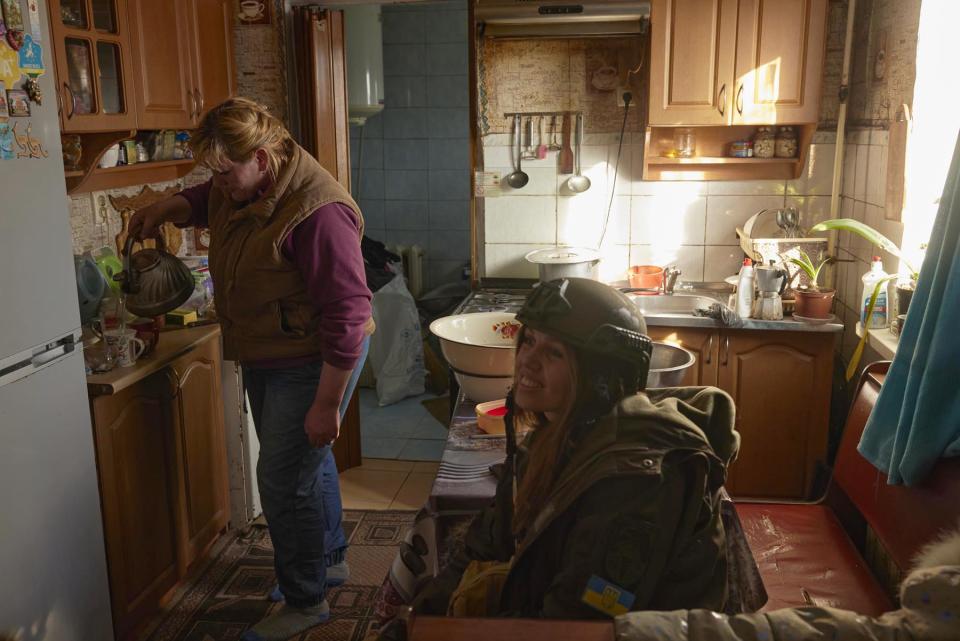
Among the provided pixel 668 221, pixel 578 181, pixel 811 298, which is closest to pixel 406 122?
pixel 578 181

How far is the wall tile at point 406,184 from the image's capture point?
513cm

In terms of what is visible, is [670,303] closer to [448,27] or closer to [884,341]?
[884,341]

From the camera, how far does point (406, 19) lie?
16.2 ft

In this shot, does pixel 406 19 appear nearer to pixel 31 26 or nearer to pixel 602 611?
pixel 31 26

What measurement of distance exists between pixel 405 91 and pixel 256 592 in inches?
128

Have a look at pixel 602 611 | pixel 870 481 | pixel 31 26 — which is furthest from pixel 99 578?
pixel 870 481

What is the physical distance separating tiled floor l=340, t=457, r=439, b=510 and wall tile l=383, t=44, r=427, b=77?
2.41m

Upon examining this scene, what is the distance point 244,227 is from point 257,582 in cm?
121

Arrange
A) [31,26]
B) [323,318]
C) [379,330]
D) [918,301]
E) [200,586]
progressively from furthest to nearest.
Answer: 1. [379,330]
2. [200,586]
3. [323,318]
4. [31,26]
5. [918,301]

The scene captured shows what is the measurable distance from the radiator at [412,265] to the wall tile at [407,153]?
0.50 metres

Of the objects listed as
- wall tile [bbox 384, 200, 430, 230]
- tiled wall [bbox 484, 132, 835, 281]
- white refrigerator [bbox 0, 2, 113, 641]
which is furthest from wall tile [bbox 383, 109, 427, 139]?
white refrigerator [bbox 0, 2, 113, 641]

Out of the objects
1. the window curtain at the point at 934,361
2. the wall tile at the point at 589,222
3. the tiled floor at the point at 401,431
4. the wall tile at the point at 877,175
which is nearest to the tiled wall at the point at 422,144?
the tiled floor at the point at 401,431

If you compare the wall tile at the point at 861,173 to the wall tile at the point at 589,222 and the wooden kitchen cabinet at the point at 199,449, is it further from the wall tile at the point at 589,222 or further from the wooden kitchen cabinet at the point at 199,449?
the wooden kitchen cabinet at the point at 199,449

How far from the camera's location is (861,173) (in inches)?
125
